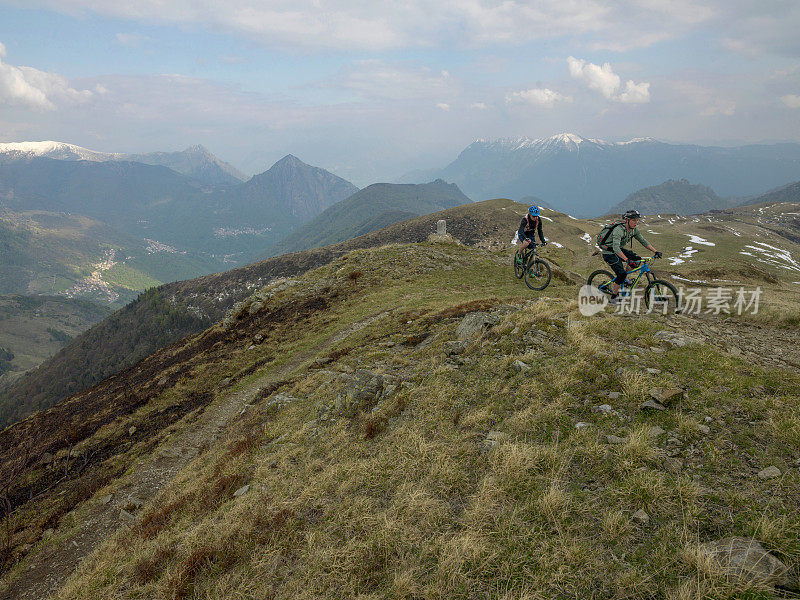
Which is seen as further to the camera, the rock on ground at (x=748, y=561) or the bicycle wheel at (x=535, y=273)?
the bicycle wheel at (x=535, y=273)

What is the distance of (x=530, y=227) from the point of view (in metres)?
18.3

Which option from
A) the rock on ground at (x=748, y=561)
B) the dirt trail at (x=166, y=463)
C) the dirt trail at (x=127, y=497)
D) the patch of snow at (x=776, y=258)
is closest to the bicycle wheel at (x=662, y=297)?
the dirt trail at (x=166, y=463)

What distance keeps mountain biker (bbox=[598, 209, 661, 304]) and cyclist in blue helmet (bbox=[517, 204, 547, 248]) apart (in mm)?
3917

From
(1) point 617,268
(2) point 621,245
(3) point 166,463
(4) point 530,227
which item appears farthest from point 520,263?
(3) point 166,463

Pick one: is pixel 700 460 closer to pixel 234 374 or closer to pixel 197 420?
pixel 197 420

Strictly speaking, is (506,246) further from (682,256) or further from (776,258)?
(776,258)

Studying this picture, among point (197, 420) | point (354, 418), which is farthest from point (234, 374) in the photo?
point (354, 418)

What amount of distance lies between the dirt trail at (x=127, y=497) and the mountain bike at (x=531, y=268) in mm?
14703

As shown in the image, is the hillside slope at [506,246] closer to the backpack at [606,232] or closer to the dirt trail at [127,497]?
the backpack at [606,232]

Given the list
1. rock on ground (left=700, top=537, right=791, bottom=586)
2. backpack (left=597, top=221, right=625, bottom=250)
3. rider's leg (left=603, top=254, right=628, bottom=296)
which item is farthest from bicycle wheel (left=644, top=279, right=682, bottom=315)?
rock on ground (left=700, top=537, right=791, bottom=586)

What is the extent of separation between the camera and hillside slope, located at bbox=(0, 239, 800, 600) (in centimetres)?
484

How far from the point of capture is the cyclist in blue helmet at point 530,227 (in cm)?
1776

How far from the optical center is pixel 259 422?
13625 mm

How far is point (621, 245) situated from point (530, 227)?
5.55 meters
